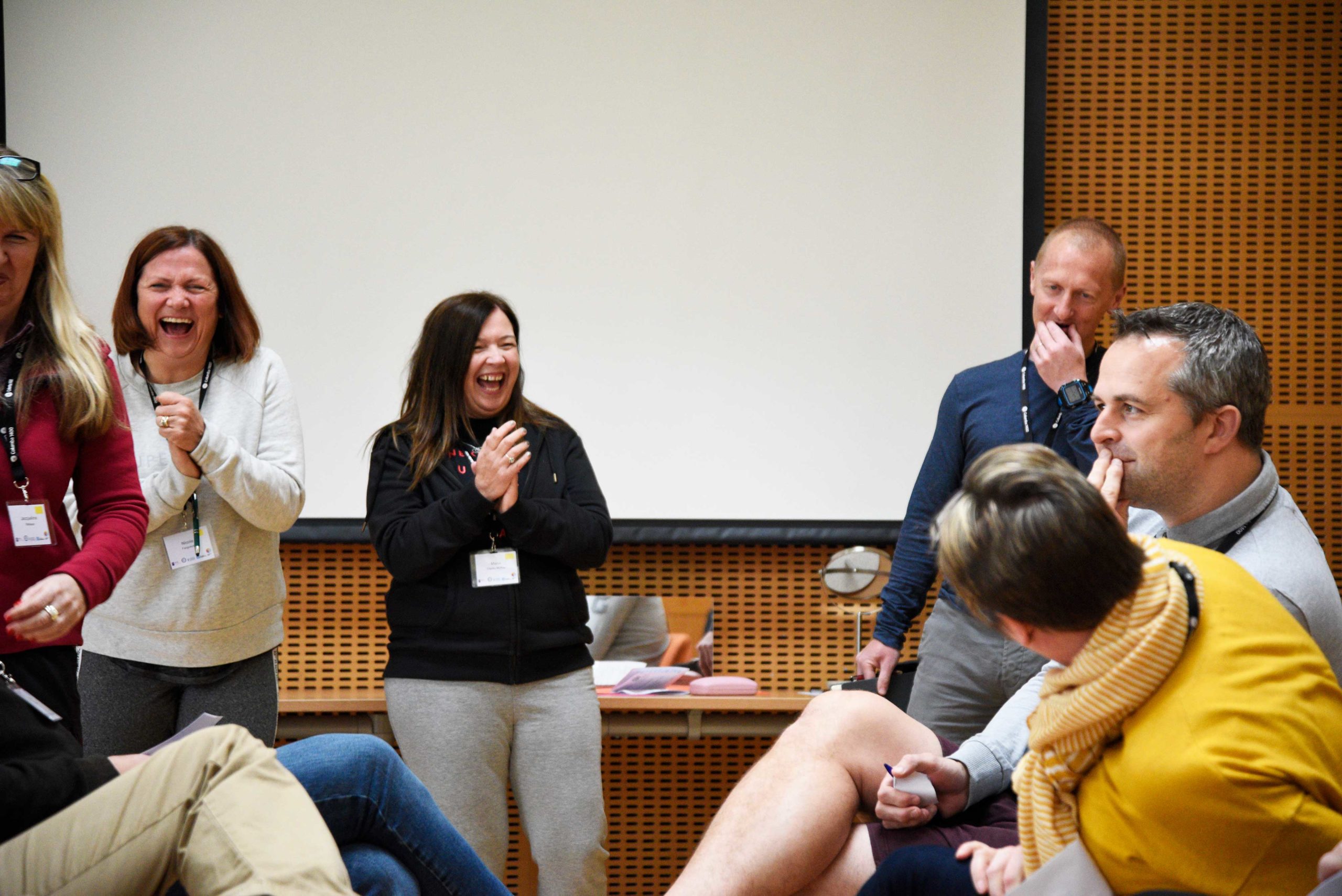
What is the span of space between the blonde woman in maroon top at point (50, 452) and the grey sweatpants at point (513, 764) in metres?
Result: 0.90

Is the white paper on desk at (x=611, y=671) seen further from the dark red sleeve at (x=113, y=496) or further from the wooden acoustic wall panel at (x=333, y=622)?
the dark red sleeve at (x=113, y=496)

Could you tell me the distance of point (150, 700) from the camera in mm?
2457

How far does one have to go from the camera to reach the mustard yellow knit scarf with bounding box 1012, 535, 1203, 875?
1.17m

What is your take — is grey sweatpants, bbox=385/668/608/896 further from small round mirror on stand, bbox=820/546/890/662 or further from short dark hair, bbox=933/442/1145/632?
short dark hair, bbox=933/442/1145/632

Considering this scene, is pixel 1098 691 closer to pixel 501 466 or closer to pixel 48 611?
A: pixel 48 611

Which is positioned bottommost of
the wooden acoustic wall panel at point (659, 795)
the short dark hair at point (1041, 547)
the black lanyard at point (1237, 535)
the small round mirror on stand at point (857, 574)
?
the wooden acoustic wall panel at point (659, 795)

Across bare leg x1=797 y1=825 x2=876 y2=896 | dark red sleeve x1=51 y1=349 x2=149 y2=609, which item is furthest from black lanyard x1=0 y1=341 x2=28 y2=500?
bare leg x1=797 y1=825 x2=876 y2=896

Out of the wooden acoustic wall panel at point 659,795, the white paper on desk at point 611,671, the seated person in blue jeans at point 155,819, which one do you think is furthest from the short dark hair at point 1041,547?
the wooden acoustic wall panel at point 659,795

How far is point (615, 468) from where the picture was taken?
12.1 ft

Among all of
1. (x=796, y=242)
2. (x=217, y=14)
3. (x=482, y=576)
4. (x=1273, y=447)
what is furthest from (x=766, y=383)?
(x=217, y=14)

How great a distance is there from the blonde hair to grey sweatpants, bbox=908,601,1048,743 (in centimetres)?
174

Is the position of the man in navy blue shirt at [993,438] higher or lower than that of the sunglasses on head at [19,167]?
lower

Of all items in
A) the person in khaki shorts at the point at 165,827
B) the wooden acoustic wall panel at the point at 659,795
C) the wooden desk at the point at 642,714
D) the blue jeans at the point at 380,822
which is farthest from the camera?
the wooden acoustic wall panel at the point at 659,795

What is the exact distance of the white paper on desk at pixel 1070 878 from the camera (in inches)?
48.5
